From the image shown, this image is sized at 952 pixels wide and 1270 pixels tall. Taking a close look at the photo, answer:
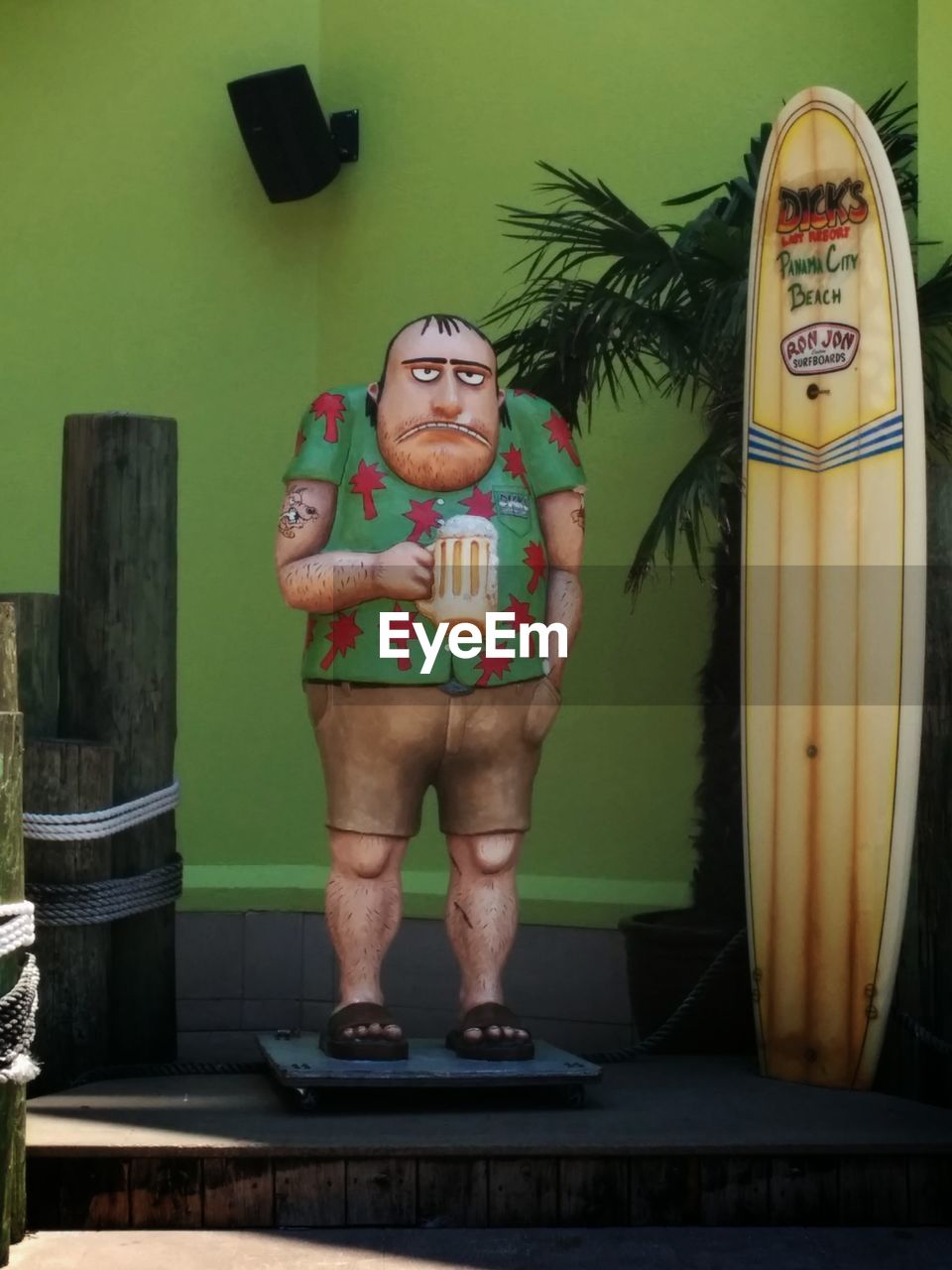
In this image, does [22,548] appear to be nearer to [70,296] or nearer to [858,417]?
[70,296]

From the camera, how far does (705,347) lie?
484 centimetres

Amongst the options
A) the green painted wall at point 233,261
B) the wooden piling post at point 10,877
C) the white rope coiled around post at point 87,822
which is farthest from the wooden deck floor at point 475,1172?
the green painted wall at point 233,261

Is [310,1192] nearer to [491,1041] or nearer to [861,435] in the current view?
[491,1041]

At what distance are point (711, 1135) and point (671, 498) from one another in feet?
5.56

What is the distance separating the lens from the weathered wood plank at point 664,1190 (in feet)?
11.4

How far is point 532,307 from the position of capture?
226 inches

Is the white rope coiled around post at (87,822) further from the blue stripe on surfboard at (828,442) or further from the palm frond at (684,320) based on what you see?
the blue stripe on surfboard at (828,442)

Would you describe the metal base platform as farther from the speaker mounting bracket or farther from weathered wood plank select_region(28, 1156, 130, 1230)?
the speaker mounting bracket

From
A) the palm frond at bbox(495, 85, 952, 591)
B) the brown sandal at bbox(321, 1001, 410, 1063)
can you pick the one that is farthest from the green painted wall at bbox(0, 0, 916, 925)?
the brown sandal at bbox(321, 1001, 410, 1063)

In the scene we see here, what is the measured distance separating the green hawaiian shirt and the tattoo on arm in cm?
4

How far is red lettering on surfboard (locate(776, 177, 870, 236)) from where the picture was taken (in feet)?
14.6

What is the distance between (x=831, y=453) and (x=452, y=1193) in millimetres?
1841

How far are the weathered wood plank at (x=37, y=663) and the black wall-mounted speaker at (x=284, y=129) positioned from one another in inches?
77.2

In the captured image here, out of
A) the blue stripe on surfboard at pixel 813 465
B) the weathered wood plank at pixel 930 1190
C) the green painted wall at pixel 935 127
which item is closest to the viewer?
the weathered wood plank at pixel 930 1190
